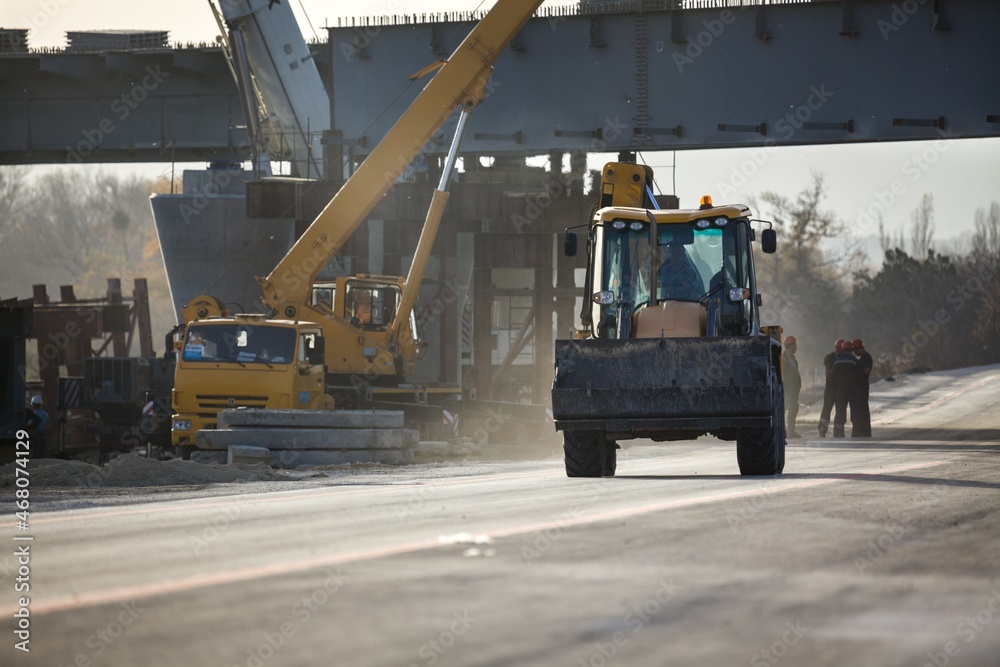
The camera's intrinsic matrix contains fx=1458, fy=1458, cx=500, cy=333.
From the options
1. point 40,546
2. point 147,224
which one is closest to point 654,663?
point 40,546

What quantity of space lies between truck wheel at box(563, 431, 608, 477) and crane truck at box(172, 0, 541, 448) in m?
7.64

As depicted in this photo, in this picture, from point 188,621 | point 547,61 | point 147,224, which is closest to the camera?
point 188,621

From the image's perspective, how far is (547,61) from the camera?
35.0 metres

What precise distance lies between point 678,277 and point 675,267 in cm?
10

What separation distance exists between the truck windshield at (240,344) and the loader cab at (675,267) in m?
7.33

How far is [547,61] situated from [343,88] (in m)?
5.64

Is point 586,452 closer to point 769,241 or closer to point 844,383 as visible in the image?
point 769,241

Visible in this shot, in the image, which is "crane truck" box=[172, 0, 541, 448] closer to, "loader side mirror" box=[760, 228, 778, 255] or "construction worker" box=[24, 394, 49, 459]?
"construction worker" box=[24, 394, 49, 459]

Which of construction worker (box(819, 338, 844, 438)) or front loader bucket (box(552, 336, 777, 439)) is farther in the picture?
construction worker (box(819, 338, 844, 438))

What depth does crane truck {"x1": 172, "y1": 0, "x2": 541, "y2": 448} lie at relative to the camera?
20.8m

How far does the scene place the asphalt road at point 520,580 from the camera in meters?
4.30

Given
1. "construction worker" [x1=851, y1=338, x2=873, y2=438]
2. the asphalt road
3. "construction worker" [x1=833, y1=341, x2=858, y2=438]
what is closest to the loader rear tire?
the asphalt road

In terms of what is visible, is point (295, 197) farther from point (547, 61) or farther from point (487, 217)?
point (547, 61)

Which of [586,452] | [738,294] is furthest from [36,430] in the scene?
[738,294]
